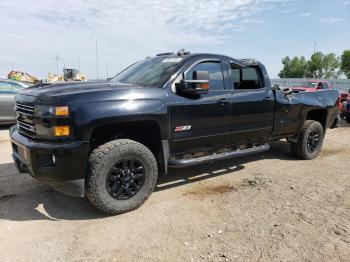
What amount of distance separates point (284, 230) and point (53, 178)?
2.47 m

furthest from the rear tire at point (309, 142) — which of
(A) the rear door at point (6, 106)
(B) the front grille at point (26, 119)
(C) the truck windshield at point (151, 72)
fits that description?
(A) the rear door at point (6, 106)

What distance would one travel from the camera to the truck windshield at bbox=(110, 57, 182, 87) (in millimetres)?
4473

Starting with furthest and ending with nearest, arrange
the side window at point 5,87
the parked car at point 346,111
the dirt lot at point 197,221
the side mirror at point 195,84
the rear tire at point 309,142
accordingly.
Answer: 1. the parked car at point 346,111
2. the side window at point 5,87
3. the rear tire at point 309,142
4. the side mirror at point 195,84
5. the dirt lot at point 197,221

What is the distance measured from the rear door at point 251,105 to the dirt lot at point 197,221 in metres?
0.71

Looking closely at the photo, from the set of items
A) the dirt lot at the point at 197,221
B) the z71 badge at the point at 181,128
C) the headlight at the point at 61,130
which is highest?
the headlight at the point at 61,130

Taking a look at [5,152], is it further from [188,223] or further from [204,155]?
[188,223]

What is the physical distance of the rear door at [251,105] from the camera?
5105mm

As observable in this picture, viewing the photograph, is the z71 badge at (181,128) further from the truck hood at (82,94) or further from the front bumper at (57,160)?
the front bumper at (57,160)

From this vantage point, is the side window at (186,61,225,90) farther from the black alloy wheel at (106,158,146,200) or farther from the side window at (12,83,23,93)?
the side window at (12,83,23,93)

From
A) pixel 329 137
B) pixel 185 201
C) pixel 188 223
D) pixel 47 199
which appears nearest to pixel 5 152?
pixel 47 199

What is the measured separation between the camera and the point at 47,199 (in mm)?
Answer: 4441

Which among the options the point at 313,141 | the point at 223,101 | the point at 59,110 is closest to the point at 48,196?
the point at 59,110

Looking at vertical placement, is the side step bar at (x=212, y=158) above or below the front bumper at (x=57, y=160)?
below

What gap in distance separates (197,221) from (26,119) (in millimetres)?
2251
